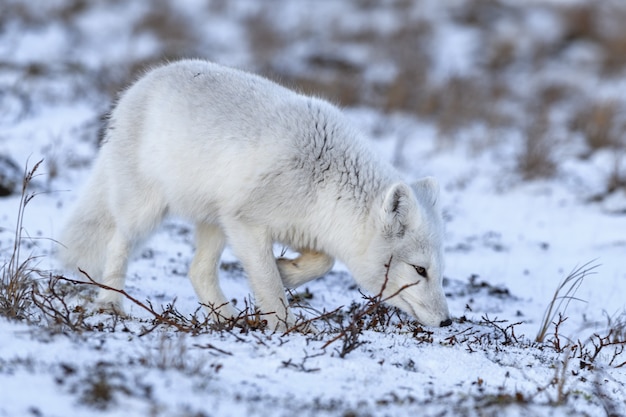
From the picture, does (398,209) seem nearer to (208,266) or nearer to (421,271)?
(421,271)

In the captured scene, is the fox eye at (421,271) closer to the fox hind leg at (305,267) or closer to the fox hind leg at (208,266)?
the fox hind leg at (305,267)

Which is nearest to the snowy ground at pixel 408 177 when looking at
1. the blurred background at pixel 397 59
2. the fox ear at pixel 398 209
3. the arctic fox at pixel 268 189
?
the blurred background at pixel 397 59

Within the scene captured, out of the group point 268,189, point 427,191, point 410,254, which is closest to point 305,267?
point 268,189

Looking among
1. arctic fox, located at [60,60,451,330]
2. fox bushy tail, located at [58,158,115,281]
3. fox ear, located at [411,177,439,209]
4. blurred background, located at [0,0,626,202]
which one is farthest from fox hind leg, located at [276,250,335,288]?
blurred background, located at [0,0,626,202]

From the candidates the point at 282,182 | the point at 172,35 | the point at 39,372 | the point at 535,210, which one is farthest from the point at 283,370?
the point at 172,35

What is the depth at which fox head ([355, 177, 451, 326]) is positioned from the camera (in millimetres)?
4477

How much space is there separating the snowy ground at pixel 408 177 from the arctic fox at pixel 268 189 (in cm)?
37

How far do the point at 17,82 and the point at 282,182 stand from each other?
7.48 meters

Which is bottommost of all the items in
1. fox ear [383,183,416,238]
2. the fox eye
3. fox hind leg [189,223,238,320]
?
the fox eye

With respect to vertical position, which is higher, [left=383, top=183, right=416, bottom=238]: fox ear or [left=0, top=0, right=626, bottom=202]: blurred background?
[left=0, top=0, right=626, bottom=202]: blurred background

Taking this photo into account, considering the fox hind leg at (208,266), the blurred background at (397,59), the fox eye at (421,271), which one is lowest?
the fox eye at (421,271)

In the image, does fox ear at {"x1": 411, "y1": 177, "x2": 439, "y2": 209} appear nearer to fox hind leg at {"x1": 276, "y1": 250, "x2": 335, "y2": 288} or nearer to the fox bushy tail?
fox hind leg at {"x1": 276, "y1": 250, "x2": 335, "y2": 288}

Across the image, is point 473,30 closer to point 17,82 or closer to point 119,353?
point 17,82

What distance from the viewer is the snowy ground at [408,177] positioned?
335 cm
